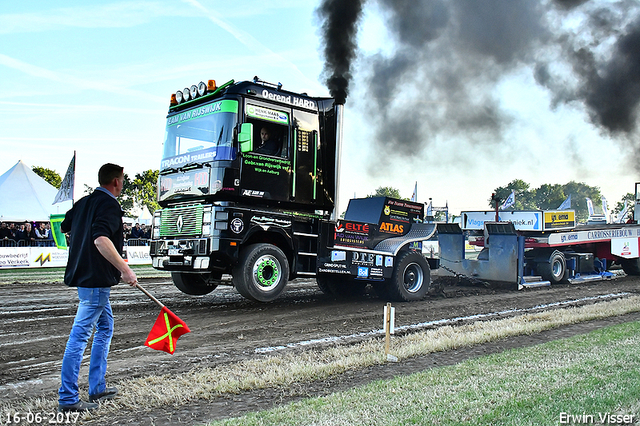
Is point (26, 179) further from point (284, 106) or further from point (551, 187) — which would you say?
point (551, 187)

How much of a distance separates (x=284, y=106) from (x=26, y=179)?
70.1ft

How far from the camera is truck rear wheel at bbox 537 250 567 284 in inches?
546

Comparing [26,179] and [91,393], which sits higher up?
[26,179]

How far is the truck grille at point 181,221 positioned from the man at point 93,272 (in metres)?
4.34

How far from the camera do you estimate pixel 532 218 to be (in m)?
14.4

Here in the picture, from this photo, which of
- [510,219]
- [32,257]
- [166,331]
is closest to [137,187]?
[32,257]

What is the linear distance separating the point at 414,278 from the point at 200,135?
206 inches

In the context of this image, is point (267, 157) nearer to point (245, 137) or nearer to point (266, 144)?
point (266, 144)

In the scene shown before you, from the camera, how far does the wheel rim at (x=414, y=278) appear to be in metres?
10.9

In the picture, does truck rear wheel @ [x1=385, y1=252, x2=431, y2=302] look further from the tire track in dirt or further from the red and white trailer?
the red and white trailer

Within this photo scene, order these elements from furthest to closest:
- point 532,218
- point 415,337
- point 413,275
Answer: point 532,218, point 413,275, point 415,337

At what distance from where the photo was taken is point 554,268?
14242 mm

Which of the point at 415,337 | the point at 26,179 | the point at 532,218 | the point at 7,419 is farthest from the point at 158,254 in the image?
the point at 26,179

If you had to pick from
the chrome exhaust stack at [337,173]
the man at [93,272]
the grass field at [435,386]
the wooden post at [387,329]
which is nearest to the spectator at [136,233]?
the chrome exhaust stack at [337,173]
